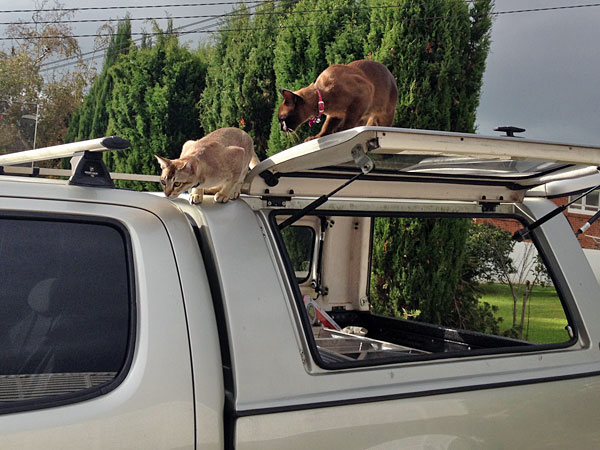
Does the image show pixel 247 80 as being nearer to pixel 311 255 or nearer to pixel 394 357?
pixel 311 255

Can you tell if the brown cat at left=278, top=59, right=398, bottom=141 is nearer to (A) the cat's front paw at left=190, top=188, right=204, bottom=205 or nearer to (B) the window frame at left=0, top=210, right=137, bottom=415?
(A) the cat's front paw at left=190, top=188, right=204, bottom=205

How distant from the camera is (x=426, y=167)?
2.54 metres

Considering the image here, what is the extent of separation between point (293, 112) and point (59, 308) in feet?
Result: 4.35

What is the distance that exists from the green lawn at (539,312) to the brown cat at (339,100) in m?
6.16

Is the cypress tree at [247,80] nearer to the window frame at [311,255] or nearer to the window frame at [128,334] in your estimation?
the window frame at [311,255]

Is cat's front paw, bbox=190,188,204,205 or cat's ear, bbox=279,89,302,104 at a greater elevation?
cat's ear, bbox=279,89,302,104

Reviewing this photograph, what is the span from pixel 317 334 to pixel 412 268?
161 inches

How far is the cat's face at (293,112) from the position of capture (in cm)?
282

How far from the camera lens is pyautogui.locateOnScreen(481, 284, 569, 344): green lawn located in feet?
32.7

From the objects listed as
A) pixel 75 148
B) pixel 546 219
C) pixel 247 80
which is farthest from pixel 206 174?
Answer: pixel 247 80

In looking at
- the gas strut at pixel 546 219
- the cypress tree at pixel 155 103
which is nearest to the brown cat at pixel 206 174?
the gas strut at pixel 546 219

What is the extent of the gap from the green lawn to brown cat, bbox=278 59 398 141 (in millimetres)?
6163

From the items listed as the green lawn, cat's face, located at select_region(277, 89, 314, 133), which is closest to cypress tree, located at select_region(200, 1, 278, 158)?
the green lawn

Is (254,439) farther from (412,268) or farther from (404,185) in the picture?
(412,268)
